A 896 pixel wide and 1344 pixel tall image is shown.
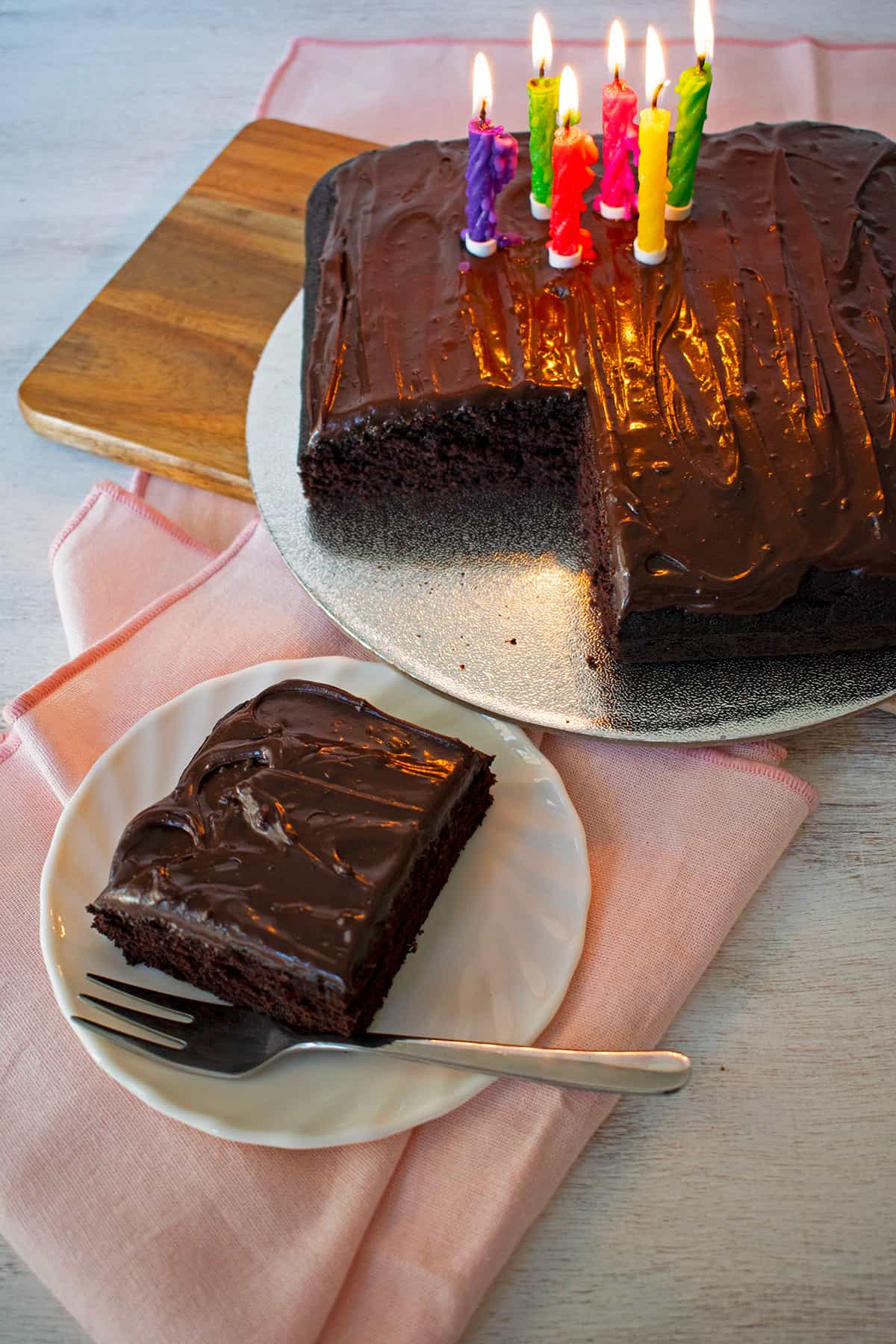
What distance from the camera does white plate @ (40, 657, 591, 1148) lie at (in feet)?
6.59

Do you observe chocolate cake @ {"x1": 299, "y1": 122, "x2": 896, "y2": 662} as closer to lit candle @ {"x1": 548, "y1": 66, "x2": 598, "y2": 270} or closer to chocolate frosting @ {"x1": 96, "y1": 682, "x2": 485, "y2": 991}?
lit candle @ {"x1": 548, "y1": 66, "x2": 598, "y2": 270}

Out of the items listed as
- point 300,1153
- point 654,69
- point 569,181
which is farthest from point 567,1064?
point 654,69

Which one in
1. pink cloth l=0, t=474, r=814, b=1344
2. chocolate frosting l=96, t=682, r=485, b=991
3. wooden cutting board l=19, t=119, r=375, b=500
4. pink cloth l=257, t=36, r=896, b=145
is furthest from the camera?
pink cloth l=257, t=36, r=896, b=145

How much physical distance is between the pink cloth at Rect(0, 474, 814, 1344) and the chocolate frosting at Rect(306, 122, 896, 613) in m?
0.52

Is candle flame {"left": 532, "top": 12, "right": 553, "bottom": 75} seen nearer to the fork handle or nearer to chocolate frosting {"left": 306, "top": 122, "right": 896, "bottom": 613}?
chocolate frosting {"left": 306, "top": 122, "right": 896, "bottom": 613}

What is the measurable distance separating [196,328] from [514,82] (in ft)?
6.31

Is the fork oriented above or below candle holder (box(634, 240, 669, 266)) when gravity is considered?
below

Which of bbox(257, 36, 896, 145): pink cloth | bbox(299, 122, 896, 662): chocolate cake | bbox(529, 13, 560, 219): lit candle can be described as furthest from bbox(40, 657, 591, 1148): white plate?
bbox(257, 36, 896, 145): pink cloth

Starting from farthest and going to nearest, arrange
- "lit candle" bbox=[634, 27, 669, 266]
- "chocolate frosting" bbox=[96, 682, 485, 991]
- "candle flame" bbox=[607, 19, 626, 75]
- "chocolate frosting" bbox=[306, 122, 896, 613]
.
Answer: "candle flame" bbox=[607, 19, 626, 75]
"lit candle" bbox=[634, 27, 669, 266]
"chocolate frosting" bbox=[306, 122, 896, 613]
"chocolate frosting" bbox=[96, 682, 485, 991]

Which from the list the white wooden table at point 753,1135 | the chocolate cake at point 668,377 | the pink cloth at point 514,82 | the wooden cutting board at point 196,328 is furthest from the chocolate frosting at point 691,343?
the pink cloth at point 514,82

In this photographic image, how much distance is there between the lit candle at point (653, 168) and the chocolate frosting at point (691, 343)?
2.1 inches

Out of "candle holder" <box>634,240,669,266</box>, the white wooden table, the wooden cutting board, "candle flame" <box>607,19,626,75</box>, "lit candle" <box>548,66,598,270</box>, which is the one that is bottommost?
the white wooden table

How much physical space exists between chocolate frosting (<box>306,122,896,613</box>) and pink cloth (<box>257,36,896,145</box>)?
107 cm

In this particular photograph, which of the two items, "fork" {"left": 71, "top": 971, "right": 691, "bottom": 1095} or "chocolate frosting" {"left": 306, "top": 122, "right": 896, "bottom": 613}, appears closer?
"fork" {"left": 71, "top": 971, "right": 691, "bottom": 1095}
